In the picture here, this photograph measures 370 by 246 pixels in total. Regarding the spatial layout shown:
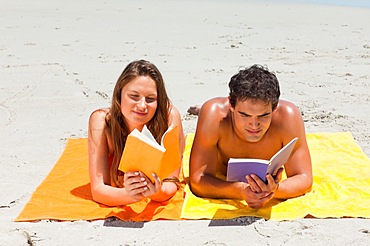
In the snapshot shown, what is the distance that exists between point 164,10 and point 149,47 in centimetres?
568

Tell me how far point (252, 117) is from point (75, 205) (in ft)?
4.31

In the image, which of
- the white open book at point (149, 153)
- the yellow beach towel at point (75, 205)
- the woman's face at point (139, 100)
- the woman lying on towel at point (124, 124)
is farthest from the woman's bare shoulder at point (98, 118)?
the white open book at point (149, 153)

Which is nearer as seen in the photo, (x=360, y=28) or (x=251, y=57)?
(x=251, y=57)

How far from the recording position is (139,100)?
373 centimetres

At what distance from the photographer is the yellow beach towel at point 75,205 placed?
356cm

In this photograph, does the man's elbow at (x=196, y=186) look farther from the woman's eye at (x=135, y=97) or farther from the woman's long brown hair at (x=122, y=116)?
the woman's eye at (x=135, y=97)

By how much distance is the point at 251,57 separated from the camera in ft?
28.9

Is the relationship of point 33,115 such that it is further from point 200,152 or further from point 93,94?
point 200,152

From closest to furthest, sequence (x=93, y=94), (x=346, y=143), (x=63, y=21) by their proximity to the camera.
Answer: (x=346, y=143) → (x=93, y=94) → (x=63, y=21)

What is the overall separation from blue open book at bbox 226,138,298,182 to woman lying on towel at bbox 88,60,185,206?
53 cm

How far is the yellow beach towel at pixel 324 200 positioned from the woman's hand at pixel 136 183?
0.33 meters

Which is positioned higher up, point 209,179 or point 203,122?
point 203,122

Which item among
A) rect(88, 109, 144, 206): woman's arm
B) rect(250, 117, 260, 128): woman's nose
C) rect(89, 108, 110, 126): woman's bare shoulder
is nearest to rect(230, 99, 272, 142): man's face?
rect(250, 117, 260, 128): woman's nose

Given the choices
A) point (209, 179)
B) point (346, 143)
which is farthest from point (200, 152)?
point (346, 143)
